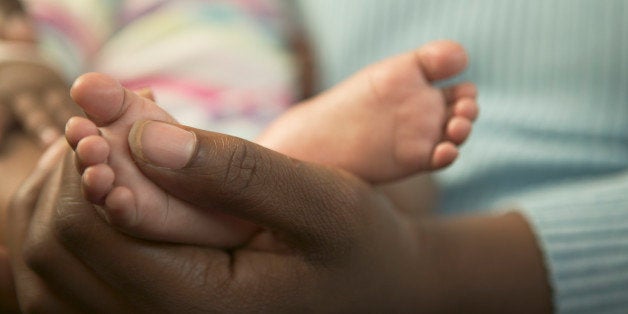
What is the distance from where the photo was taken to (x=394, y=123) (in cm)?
57

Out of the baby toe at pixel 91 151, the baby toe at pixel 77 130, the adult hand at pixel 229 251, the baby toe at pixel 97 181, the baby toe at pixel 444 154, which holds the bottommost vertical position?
the baby toe at pixel 444 154

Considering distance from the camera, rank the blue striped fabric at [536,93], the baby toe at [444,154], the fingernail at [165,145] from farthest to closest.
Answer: the blue striped fabric at [536,93], the baby toe at [444,154], the fingernail at [165,145]

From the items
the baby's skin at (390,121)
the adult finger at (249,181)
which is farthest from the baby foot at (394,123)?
the adult finger at (249,181)

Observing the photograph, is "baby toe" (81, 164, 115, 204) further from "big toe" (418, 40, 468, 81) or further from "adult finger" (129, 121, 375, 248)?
"big toe" (418, 40, 468, 81)

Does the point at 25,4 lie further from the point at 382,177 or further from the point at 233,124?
the point at 382,177

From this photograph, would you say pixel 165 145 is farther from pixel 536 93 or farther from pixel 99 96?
pixel 536 93

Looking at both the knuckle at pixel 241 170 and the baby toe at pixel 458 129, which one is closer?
the knuckle at pixel 241 170

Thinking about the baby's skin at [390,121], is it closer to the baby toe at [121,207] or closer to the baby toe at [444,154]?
the baby toe at [444,154]

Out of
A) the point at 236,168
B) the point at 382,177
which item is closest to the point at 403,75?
the point at 382,177

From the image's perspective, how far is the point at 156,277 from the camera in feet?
1.34

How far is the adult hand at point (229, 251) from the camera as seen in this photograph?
1.29 ft

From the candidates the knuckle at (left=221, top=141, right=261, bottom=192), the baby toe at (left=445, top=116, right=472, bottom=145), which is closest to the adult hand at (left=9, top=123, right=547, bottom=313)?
the knuckle at (left=221, top=141, right=261, bottom=192)

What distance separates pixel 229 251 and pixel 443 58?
0.24 m

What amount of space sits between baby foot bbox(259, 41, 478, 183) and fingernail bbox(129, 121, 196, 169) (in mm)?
181
